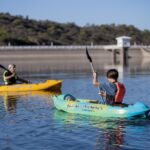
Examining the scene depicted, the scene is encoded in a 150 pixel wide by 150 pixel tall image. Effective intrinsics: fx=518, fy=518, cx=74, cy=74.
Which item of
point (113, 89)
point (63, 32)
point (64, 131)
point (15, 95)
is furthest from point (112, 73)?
point (63, 32)

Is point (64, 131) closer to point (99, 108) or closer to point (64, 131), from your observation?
point (64, 131)

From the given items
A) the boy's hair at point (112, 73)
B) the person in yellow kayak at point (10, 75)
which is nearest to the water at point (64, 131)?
the boy's hair at point (112, 73)

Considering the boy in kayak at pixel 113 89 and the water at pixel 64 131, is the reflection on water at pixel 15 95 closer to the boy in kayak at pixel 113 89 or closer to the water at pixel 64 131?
the water at pixel 64 131

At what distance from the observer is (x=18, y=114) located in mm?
19172

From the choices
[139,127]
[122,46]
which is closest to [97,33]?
[122,46]

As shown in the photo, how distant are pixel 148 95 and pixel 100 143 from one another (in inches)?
530

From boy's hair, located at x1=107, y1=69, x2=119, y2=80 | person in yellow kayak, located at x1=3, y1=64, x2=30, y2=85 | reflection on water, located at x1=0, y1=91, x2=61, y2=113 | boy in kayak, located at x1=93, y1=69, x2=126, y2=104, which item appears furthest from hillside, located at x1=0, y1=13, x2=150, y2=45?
boy's hair, located at x1=107, y1=69, x2=119, y2=80

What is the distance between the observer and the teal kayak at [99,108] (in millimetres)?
A: 16750

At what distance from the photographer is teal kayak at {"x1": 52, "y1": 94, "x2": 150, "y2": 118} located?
16.8 m

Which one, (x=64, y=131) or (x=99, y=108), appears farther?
(x=99, y=108)

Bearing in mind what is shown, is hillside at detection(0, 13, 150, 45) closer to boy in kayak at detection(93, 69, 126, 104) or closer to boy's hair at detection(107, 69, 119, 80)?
boy in kayak at detection(93, 69, 126, 104)

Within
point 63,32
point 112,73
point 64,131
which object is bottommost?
point 64,131

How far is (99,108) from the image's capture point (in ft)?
58.4

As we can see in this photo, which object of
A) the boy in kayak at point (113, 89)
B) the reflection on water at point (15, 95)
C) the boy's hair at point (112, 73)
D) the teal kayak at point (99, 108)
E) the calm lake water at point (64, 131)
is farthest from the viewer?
the reflection on water at point (15, 95)
